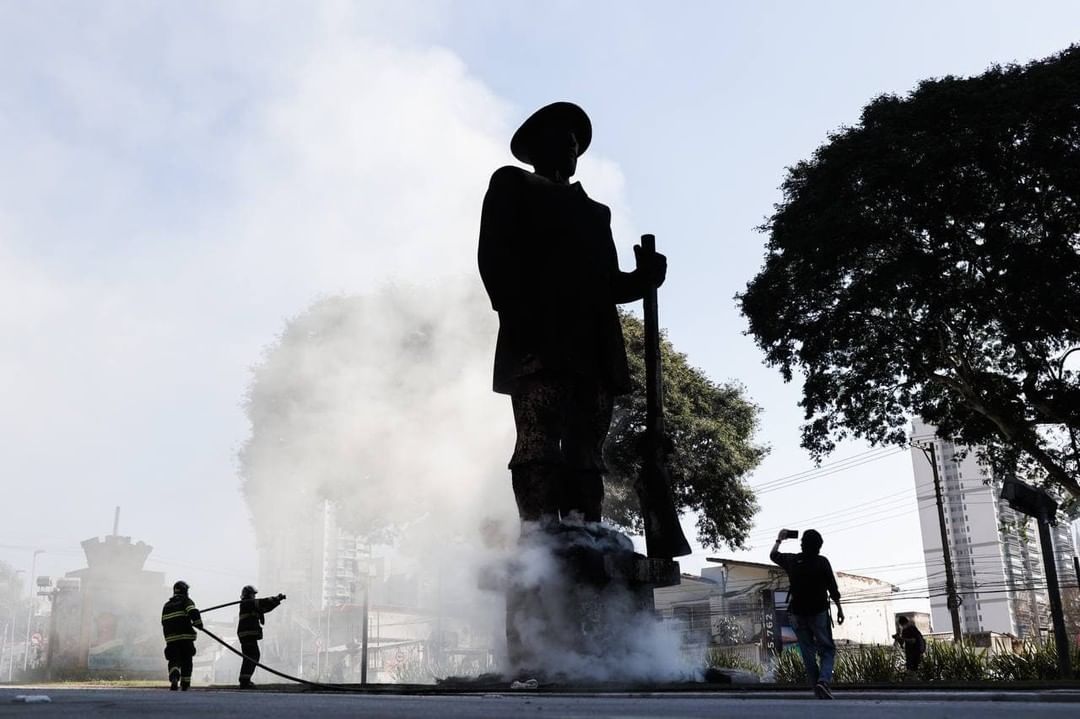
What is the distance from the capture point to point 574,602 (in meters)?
7.39

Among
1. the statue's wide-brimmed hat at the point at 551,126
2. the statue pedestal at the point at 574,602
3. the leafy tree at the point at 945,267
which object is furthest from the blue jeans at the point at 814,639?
the leafy tree at the point at 945,267

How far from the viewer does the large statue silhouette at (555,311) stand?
26.4 ft

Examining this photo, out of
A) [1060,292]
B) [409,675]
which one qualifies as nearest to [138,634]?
[409,675]

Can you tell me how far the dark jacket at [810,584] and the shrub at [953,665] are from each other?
6446mm

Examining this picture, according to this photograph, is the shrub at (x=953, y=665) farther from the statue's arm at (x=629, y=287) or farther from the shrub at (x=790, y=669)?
the statue's arm at (x=629, y=287)

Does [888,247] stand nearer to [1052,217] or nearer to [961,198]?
[961,198]

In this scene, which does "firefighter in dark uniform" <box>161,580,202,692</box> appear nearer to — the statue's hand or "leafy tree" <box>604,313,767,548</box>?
the statue's hand

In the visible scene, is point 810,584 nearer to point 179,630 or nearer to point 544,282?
point 544,282

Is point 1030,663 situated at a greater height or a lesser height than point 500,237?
lesser

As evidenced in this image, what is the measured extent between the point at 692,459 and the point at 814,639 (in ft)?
59.4

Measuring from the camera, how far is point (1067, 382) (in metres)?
17.1

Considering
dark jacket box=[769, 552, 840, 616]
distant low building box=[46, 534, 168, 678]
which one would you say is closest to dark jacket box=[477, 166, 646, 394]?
dark jacket box=[769, 552, 840, 616]

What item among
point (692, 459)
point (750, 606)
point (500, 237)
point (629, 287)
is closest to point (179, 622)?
point (500, 237)

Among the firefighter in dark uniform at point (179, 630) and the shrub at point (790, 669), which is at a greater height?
the firefighter in dark uniform at point (179, 630)
